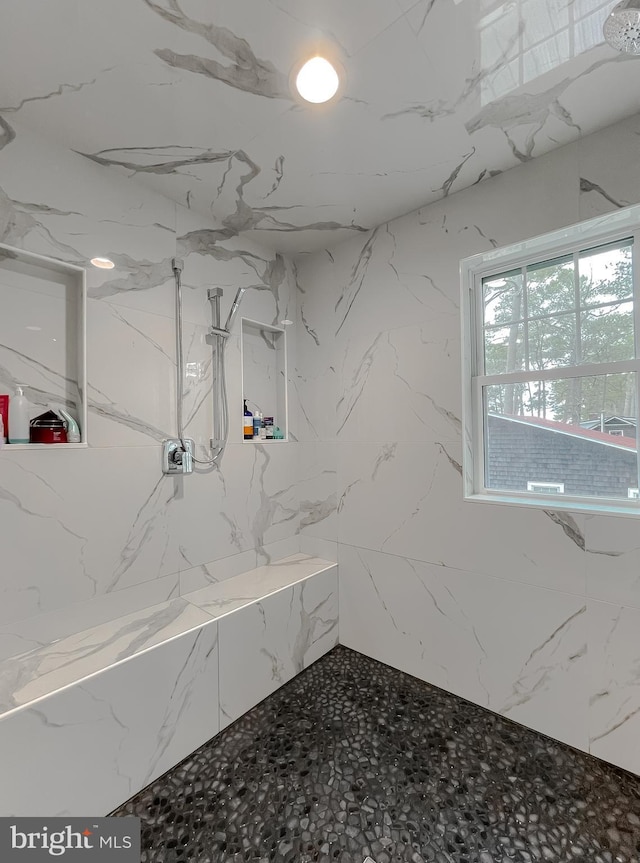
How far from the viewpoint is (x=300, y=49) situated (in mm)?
1140

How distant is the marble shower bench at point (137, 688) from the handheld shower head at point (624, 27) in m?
2.27

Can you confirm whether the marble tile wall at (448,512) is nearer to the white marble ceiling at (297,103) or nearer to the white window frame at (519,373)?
the white window frame at (519,373)

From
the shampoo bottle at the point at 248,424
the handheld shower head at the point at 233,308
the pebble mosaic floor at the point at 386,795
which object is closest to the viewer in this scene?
the pebble mosaic floor at the point at 386,795

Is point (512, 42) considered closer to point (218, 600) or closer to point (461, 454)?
point (461, 454)

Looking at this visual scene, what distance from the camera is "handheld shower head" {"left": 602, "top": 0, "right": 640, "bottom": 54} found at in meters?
1.03

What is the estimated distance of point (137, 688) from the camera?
4.37ft

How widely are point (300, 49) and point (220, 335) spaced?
1.14 m

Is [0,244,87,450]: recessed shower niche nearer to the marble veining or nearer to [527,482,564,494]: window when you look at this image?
the marble veining

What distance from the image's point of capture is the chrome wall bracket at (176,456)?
1773 mm

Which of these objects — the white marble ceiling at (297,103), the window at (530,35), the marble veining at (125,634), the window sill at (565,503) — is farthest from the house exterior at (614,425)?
the marble veining at (125,634)

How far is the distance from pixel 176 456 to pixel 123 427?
26 centimetres

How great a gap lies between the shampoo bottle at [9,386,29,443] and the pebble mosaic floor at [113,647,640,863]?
1284 mm

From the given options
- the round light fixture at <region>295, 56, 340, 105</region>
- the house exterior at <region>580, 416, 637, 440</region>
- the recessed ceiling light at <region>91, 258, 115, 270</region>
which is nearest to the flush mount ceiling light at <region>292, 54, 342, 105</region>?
the round light fixture at <region>295, 56, 340, 105</region>

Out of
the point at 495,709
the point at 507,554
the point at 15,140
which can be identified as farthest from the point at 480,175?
the point at 495,709
